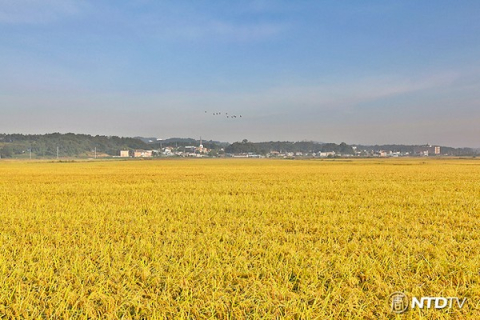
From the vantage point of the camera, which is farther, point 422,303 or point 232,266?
point 232,266

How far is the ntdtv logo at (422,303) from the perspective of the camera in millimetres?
3877

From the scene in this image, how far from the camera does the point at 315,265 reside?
5266mm

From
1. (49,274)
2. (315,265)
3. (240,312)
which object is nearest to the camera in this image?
(240,312)

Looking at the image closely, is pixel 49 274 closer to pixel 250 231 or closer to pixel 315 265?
pixel 315 265

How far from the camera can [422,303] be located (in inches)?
156

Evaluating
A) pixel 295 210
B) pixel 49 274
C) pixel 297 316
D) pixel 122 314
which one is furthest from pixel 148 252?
pixel 295 210

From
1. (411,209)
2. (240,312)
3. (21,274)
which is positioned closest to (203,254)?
(240,312)

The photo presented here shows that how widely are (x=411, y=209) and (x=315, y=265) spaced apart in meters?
8.44

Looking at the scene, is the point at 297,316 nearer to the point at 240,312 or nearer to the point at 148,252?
the point at 240,312

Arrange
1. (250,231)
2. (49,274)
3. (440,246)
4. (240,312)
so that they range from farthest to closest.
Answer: (250,231) < (440,246) < (49,274) < (240,312)

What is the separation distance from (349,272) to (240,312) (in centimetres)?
208

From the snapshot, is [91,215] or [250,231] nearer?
[250,231]

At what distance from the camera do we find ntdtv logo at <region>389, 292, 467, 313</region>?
12.7ft

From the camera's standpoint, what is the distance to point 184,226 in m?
8.90
